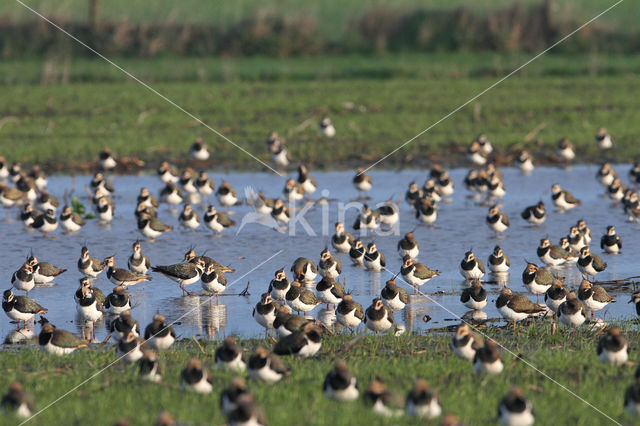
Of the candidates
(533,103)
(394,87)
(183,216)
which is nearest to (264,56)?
(394,87)

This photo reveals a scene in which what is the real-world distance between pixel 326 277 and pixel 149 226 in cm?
693

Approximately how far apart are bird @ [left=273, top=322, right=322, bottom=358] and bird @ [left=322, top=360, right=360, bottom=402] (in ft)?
6.83

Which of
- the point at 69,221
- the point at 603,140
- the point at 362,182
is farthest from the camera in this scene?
the point at 603,140

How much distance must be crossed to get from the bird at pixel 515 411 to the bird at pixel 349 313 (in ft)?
17.7

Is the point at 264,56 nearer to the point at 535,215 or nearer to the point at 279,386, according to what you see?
the point at 535,215

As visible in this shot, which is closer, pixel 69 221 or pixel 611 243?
pixel 611 243

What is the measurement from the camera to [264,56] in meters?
58.1

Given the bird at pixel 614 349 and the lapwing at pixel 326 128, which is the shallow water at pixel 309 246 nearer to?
the bird at pixel 614 349

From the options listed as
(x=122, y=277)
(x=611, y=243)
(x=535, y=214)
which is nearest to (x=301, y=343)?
(x=122, y=277)

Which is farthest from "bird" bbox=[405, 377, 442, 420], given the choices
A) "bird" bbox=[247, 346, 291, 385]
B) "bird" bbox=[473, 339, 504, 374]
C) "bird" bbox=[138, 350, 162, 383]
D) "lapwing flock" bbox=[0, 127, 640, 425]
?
"bird" bbox=[138, 350, 162, 383]

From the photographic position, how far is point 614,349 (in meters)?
13.3

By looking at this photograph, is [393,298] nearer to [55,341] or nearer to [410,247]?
[410,247]

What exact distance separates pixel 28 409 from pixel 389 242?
13.5 m

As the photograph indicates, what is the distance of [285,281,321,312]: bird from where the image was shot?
17281 mm
